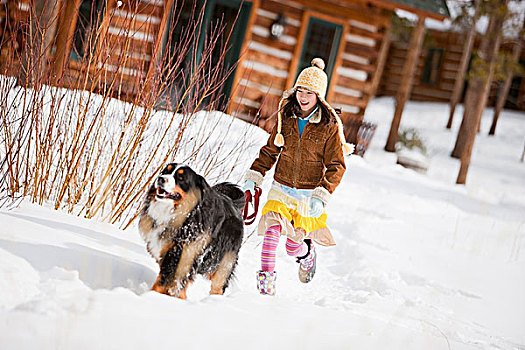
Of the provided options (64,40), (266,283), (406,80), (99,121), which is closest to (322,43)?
(406,80)

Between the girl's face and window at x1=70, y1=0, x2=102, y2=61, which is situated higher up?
window at x1=70, y1=0, x2=102, y2=61

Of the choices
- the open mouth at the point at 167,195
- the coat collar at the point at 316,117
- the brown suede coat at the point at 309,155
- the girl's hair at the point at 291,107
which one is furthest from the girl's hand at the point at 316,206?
the open mouth at the point at 167,195

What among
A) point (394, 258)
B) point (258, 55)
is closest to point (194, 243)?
point (394, 258)

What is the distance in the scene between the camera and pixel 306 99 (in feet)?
11.0

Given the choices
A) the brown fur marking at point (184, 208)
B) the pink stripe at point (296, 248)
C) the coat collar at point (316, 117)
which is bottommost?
the pink stripe at point (296, 248)

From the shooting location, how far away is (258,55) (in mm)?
10734

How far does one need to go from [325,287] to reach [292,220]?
1.31 m

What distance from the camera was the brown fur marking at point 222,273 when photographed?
296cm

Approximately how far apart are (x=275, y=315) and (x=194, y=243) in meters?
0.55

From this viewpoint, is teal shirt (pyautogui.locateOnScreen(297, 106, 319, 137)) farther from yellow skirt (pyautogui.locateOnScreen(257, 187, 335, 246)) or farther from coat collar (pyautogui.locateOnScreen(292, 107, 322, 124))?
yellow skirt (pyautogui.locateOnScreen(257, 187, 335, 246))

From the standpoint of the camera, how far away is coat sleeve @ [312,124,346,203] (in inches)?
126

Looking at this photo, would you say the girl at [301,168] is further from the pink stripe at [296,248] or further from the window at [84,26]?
the window at [84,26]

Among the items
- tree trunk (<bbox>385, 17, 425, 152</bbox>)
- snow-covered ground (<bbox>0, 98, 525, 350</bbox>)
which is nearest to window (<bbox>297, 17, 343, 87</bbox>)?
tree trunk (<bbox>385, 17, 425, 152</bbox>)

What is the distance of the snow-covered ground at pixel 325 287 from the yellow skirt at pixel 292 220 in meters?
0.51
